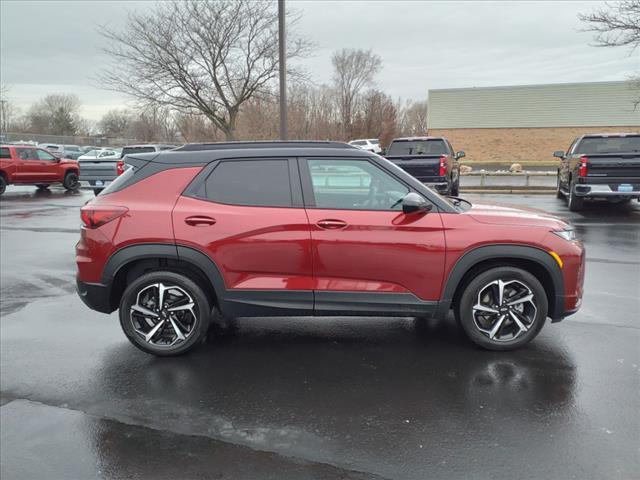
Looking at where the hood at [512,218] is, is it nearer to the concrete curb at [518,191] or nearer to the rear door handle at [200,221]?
the rear door handle at [200,221]

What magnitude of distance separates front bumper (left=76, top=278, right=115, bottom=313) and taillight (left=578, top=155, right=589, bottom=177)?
1095 centimetres

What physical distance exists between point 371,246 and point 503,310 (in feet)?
4.11

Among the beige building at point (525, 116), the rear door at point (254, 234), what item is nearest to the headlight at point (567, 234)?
the rear door at point (254, 234)

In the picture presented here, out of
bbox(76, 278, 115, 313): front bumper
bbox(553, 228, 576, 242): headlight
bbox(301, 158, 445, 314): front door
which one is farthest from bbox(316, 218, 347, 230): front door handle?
bbox(76, 278, 115, 313): front bumper

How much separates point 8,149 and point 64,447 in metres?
21.0

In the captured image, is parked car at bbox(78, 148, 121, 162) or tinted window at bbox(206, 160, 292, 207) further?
parked car at bbox(78, 148, 121, 162)

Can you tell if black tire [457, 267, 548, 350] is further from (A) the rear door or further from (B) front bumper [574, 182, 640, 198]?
(B) front bumper [574, 182, 640, 198]

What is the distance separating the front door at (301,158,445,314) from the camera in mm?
4105

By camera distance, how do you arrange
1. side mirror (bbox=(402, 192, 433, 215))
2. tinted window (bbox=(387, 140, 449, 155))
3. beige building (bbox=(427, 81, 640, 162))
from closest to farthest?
side mirror (bbox=(402, 192, 433, 215))
tinted window (bbox=(387, 140, 449, 155))
beige building (bbox=(427, 81, 640, 162))

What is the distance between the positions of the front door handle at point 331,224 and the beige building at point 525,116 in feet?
130

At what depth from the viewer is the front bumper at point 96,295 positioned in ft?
14.2

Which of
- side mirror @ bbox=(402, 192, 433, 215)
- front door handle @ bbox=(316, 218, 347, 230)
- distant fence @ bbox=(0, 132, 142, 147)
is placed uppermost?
distant fence @ bbox=(0, 132, 142, 147)

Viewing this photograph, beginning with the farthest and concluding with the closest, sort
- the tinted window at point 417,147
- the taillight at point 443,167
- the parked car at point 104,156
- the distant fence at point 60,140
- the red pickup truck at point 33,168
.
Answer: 1. the distant fence at point 60,140
2. the red pickup truck at point 33,168
3. the parked car at point 104,156
4. the tinted window at point 417,147
5. the taillight at point 443,167

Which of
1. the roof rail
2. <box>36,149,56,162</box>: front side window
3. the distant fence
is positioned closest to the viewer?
the roof rail
